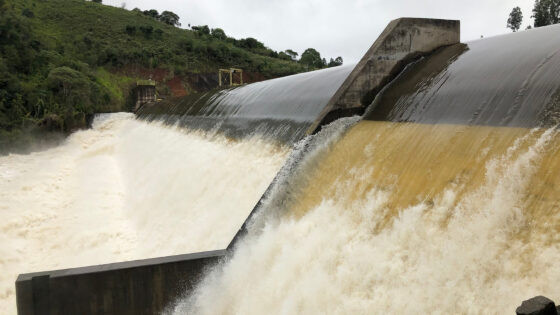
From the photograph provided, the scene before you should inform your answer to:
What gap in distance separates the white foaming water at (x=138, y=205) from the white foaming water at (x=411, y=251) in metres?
1.48

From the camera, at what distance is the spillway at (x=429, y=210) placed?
294 cm

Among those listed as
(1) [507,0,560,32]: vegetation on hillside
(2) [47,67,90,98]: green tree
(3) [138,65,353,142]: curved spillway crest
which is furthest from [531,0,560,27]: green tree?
(2) [47,67,90,98]: green tree

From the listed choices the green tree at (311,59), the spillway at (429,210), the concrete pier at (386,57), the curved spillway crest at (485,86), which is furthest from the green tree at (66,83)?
the green tree at (311,59)

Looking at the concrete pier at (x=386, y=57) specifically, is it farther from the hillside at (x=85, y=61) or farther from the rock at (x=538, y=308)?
the hillside at (x=85, y=61)

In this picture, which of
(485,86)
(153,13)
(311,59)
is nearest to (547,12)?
(311,59)

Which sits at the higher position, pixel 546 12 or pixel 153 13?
pixel 153 13

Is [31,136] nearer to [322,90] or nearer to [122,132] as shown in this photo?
[122,132]

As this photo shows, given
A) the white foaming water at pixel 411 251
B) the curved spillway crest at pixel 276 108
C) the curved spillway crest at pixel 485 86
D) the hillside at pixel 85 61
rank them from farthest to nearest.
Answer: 1. the hillside at pixel 85 61
2. the curved spillway crest at pixel 276 108
3. the curved spillway crest at pixel 485 86
4. the white foaming water at pixel 411 251

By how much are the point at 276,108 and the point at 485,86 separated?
5152 millimetres

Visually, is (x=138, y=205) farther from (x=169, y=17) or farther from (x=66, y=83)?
(x=169, y=17)

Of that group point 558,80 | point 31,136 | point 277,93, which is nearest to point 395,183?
point 558,80

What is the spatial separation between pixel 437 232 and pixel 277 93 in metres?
7.67

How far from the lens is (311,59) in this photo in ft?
187

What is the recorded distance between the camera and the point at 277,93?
Result: 1060 centimetres
